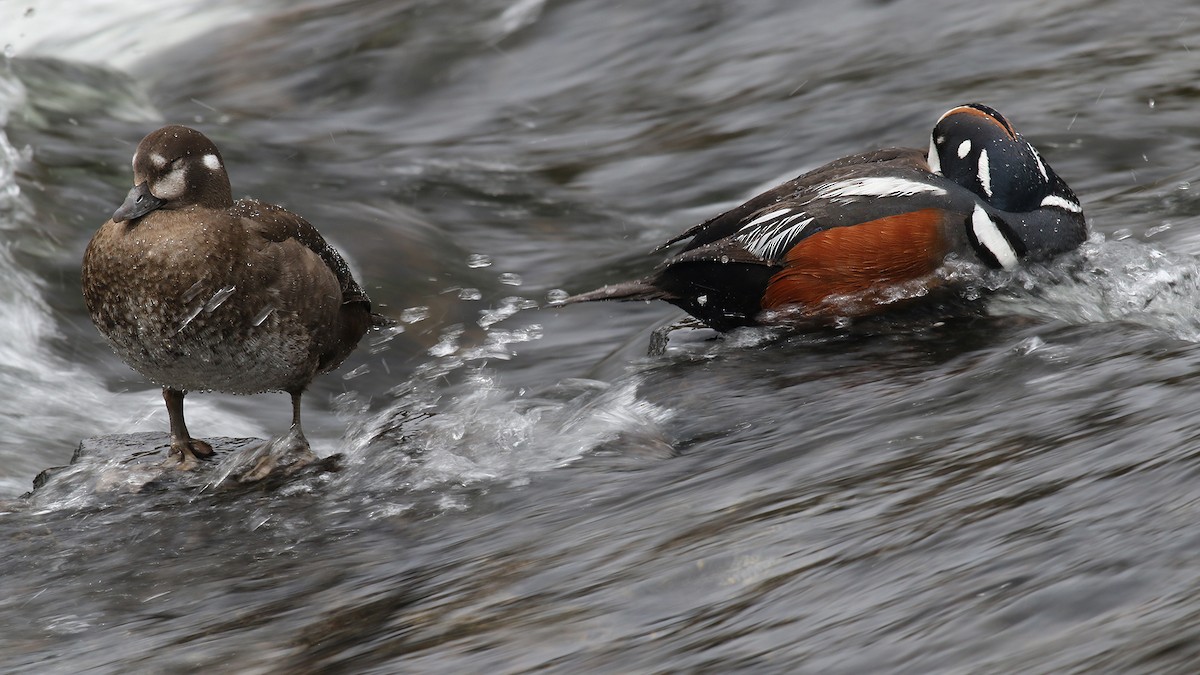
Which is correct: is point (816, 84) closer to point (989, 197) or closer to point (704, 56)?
point (704, 56)

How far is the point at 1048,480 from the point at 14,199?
243 inches

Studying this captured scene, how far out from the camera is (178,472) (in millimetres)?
4719

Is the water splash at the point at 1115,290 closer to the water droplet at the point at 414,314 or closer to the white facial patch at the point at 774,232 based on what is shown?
the white facial patch at the point at 774,232

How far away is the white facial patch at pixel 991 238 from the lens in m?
5.16

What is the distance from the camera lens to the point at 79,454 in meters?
4.90

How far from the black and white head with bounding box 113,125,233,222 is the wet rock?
2.87ft

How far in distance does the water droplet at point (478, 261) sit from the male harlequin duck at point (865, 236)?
2.44 m

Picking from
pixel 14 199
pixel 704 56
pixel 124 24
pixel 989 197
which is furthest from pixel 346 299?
pixel 124 24

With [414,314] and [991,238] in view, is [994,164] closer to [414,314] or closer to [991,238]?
[991,238]

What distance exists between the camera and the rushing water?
3035mm

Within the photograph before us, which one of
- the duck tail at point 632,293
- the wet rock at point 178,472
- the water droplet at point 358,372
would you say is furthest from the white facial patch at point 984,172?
the water droplet at point 358,372

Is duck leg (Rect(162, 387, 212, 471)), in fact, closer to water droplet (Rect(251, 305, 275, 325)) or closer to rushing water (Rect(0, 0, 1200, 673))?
rushing water (Rect(0, 0, 1200, 673))

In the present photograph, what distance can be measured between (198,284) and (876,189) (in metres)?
2.41

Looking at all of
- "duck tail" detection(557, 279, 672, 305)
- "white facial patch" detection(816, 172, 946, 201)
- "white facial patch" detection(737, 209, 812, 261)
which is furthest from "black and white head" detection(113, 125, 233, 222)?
"white facial patch" detection(816, 172, 946, 201)
